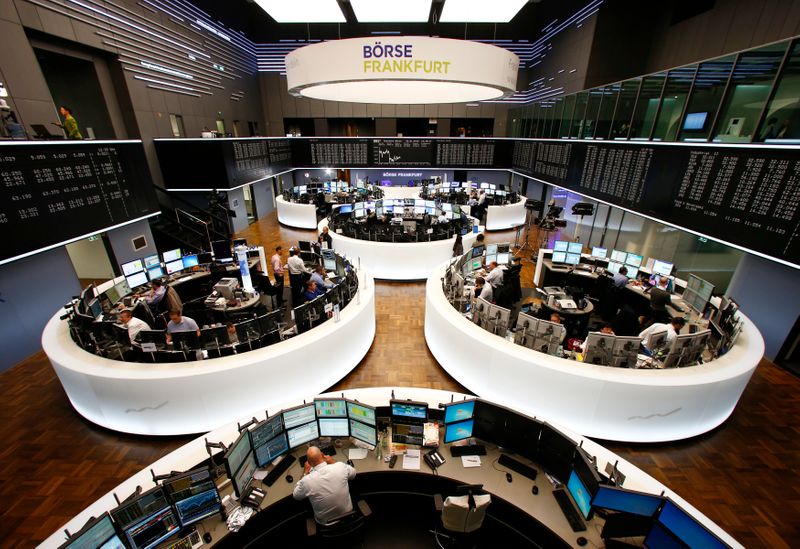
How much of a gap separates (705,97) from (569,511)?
6.95 m

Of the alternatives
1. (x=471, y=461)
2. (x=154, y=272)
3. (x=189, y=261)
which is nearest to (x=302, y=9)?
(x=189, y=261)

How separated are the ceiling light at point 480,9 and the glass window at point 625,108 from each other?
3.09 m

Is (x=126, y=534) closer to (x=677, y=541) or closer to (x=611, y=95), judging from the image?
(x=677, y=541)

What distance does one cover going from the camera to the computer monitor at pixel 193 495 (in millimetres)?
2434

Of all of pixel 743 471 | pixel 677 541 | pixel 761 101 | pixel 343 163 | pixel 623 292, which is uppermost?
pixel 761 101

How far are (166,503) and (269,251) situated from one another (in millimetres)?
9175

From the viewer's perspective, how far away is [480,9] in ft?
27.2

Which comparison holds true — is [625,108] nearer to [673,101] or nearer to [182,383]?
[673,101]

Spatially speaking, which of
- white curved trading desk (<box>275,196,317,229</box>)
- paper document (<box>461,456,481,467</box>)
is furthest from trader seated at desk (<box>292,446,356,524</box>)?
white curved trading desk (<box>275,196,317,229</box>)

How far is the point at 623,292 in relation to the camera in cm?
672

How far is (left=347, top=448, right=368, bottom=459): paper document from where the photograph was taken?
3.22 meters

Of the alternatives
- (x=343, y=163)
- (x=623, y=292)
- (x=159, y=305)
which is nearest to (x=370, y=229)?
(x=159, y=305)

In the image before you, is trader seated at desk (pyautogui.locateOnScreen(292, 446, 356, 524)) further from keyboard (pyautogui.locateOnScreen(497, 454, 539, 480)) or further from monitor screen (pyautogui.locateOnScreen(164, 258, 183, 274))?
monitor screen (pyautogui.locateOnScreen(164, 258, 183, 274))

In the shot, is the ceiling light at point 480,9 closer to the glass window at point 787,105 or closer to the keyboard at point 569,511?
the glass window at point 787,105
